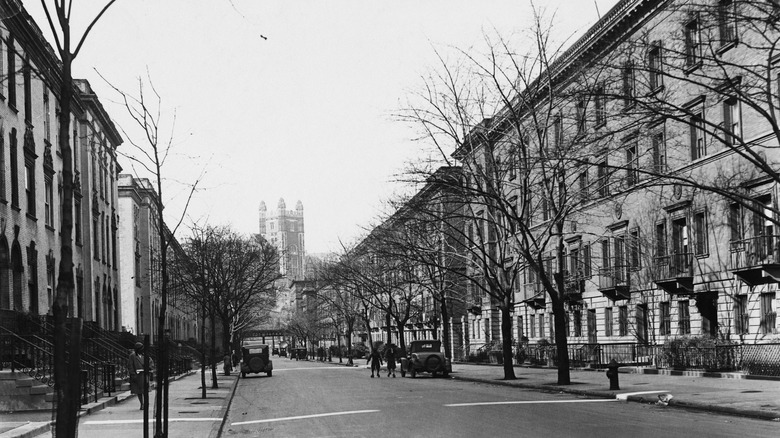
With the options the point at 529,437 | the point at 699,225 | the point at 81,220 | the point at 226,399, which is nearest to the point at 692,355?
the point at 699,225

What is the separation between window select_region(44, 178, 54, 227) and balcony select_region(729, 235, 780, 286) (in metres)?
25.5

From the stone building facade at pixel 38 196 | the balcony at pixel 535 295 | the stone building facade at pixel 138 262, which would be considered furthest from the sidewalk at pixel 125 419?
the stone building facade at pixel 138 262

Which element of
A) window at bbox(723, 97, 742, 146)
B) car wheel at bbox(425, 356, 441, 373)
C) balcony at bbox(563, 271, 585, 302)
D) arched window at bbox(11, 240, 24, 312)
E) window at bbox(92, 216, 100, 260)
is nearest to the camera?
arched window at bbox(11, 240, 24, 312)

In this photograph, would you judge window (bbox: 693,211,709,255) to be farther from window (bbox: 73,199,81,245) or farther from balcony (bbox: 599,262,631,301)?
window (bbox: 73,199,81,245)

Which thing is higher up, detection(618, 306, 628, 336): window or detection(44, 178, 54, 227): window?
detection(44, 178, 54, 227): window

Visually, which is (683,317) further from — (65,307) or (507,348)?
(65,307)

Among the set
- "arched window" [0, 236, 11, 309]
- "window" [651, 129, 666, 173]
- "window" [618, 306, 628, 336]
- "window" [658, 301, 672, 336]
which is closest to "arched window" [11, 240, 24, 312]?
"arched window" [0, 236, 11, 309]

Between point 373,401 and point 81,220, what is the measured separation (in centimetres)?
2436

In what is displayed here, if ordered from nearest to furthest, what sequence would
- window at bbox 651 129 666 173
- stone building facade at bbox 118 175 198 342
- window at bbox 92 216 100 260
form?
window at bbox 651 129 666 173 → window at bbox 92 216 100 260 → stone building facade at bbox 118 175 198 342

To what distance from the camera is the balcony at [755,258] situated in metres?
32.1

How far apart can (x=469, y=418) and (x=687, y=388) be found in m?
9.56

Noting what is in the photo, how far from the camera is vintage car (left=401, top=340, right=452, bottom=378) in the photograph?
142 feet

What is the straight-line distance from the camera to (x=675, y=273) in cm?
3938

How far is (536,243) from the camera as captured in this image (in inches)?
1353
